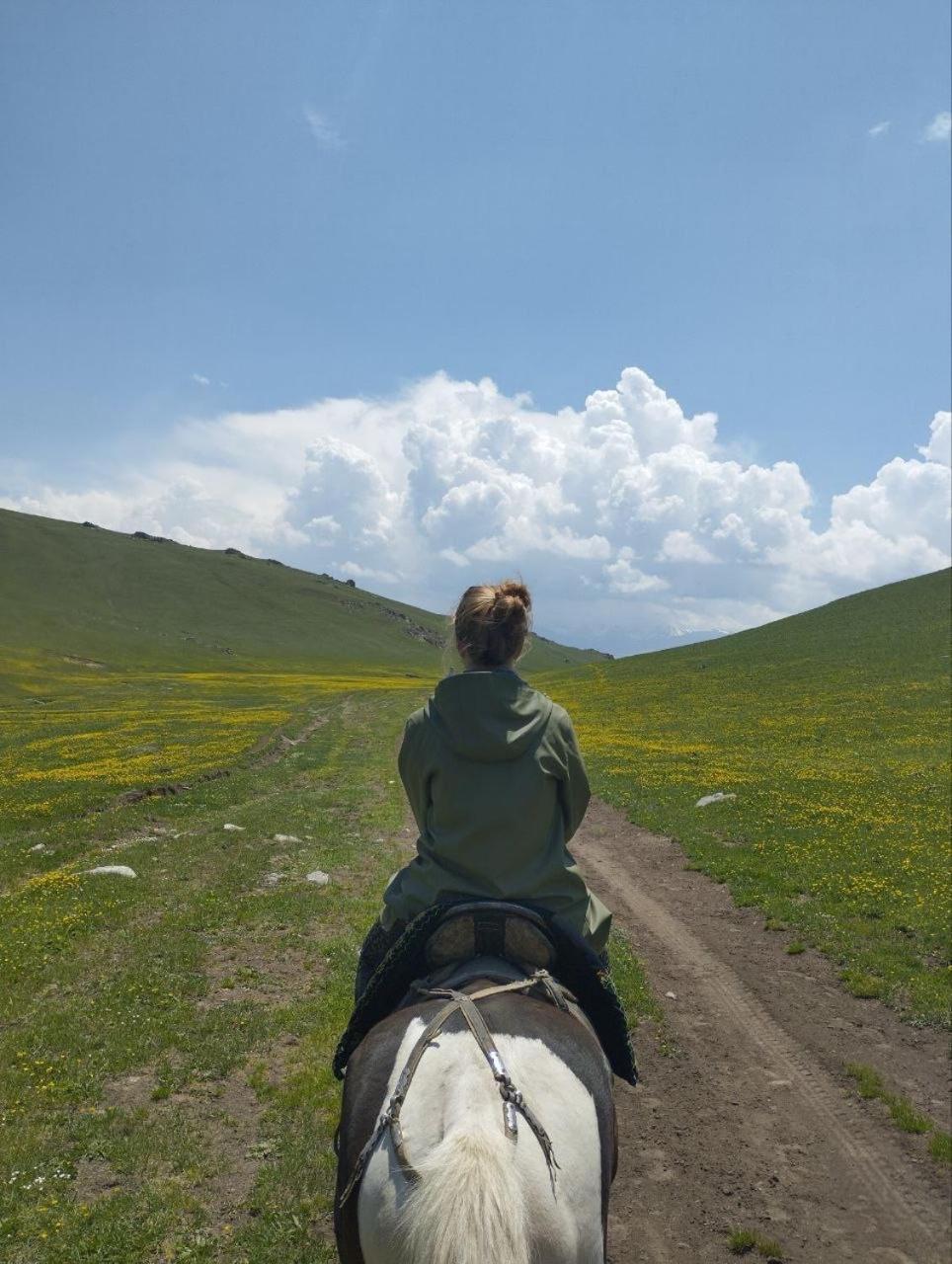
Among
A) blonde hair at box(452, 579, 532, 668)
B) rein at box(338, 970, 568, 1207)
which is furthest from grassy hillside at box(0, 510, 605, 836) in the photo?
rein at box(338, 970, 568, 1207)

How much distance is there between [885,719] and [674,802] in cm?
2017

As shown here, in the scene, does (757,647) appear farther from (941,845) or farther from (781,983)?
(781,983)

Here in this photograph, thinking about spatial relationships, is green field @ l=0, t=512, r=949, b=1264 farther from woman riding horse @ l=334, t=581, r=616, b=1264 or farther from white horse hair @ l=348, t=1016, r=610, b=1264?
white horse hair @ l=348, t=1016, r=610, b=1264

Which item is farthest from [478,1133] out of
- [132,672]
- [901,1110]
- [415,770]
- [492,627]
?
[132,672]

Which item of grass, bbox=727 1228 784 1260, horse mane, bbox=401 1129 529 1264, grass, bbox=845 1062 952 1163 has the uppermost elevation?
horse mane, bbox=401 1129 529 1264

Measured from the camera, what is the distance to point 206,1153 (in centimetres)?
718

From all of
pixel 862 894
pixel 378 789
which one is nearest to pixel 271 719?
pixel 378 789

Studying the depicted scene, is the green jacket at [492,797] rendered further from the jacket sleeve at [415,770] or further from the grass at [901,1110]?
the grass at [901,1110]

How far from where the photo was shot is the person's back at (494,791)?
451 cm

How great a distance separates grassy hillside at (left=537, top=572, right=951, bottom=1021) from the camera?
1341 centimetres

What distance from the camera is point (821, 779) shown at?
26578mm

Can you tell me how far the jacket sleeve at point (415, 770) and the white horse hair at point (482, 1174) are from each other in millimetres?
1474

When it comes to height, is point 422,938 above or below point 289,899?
above

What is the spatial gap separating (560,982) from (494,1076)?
1447 millimetres
